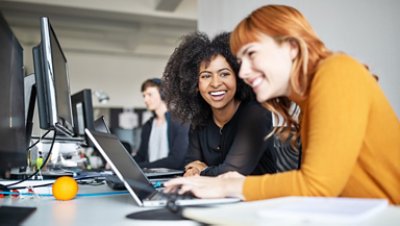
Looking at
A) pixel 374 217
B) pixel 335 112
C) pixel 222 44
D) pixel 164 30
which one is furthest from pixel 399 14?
pixel 164 30

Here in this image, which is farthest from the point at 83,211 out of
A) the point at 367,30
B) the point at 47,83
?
the point at 367,30

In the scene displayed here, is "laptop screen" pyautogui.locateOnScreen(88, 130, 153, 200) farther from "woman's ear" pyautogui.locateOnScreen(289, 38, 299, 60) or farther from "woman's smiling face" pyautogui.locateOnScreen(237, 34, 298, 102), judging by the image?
"woman's ear" pyautogui.locateOnScreen(289, 38, 299, 60)

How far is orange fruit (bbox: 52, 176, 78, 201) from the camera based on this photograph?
1.18 m

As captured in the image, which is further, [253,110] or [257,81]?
[253,110]

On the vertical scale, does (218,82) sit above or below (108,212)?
above

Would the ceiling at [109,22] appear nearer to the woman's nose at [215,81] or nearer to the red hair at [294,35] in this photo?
the woman's nose at [215,81]

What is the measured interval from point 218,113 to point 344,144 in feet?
3.15

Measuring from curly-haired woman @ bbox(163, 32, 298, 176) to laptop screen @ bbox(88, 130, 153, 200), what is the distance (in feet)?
1.22

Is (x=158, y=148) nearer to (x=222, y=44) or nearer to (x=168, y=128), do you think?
(x=168, y=128)

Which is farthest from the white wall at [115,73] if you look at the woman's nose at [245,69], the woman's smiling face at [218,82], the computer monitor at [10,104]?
the woman's nose at [245,69]

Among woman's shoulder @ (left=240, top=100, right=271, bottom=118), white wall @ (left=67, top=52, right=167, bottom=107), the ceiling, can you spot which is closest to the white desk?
woman's shoulder @ (left=240, top=100, right=271, bottom=118)

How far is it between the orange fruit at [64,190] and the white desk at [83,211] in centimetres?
2

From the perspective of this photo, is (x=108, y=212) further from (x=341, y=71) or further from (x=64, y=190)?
(x=341, y=71)

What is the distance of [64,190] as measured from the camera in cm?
118
